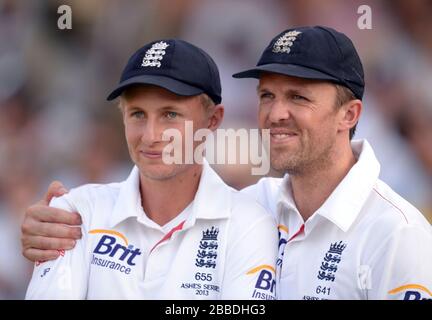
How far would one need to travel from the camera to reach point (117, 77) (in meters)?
4.13

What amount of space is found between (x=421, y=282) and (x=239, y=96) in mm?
2329

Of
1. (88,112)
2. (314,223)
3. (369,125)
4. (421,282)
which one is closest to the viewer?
(421,282)

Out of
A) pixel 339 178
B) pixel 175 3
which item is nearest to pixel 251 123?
pixel 175 3

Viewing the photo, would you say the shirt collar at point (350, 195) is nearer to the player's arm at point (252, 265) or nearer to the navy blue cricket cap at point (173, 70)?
the player's arm at point (252, 265)

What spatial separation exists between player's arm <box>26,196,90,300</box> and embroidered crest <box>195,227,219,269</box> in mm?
361

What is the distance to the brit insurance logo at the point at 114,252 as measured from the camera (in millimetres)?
1937

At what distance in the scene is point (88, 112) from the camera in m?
4.12

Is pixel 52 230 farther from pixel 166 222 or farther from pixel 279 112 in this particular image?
pixel 279 112

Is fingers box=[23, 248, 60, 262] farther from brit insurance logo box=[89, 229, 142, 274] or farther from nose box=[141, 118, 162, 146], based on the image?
nose box=[141, 118, 162, 146]

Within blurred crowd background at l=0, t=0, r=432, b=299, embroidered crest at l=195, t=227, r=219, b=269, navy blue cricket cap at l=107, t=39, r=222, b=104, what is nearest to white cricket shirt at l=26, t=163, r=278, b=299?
embroidered crest at l=195, t=227, r=219, b=269

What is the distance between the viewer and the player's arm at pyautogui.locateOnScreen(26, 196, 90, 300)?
190cm

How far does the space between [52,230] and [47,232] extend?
2cm
